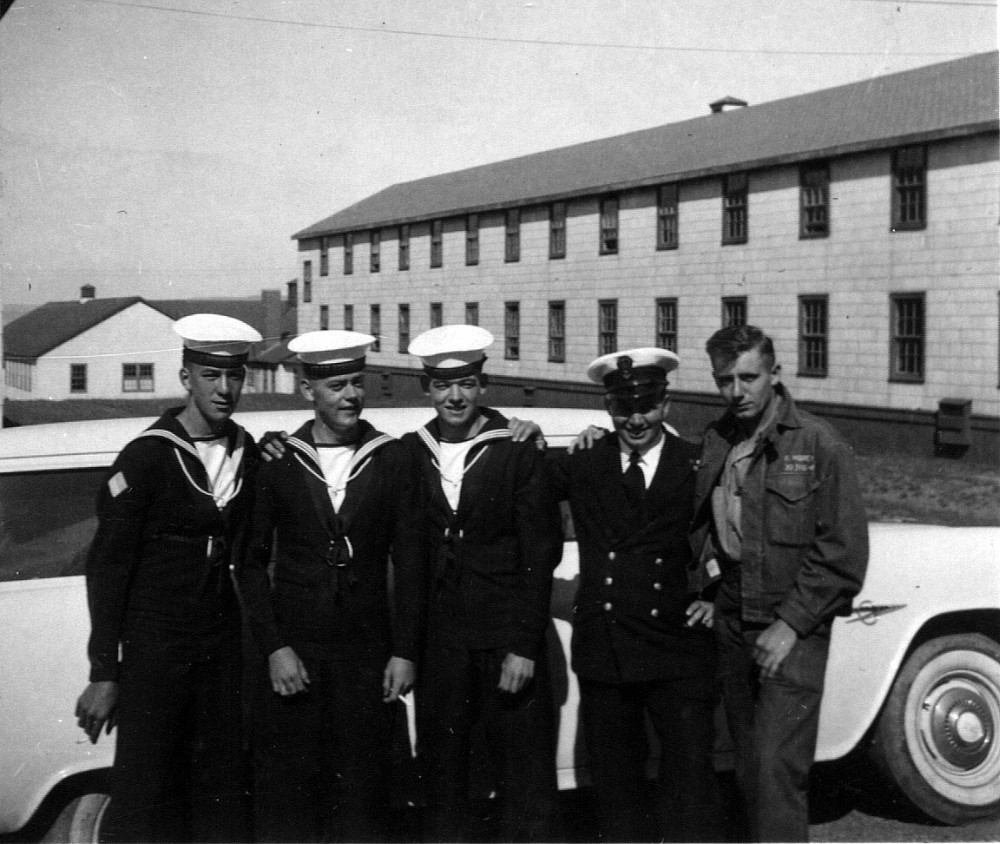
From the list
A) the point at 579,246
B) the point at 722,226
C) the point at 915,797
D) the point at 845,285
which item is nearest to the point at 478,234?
the point at 579,246

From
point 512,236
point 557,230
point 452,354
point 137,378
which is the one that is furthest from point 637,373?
point 137,378

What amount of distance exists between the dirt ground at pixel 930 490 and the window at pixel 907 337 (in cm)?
174

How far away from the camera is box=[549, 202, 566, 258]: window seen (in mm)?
30656

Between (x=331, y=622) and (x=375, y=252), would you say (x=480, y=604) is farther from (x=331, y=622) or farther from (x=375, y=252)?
(x=375, y=252)

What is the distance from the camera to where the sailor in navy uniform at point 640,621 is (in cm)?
345

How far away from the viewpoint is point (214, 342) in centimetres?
353

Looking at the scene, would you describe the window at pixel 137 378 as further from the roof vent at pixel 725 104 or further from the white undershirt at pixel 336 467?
the white undershirt at pixel 336 467

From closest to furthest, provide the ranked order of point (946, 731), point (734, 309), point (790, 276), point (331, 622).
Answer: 1. point (331, 622)
2. point (946, 731)
3. point (790, 276)
4. point (734, 309)

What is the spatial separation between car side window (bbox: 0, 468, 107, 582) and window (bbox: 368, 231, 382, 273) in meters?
35.7

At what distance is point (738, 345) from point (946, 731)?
210 cm

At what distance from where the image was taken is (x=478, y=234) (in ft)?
112

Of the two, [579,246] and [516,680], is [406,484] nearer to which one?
[516,680]

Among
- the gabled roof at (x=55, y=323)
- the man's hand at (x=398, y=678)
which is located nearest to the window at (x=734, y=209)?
the man's hand at (x=398, y=678)

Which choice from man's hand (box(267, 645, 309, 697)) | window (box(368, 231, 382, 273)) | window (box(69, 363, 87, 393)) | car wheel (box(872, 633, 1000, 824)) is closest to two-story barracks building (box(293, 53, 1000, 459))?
window (box(368, 231, 382, 273))
